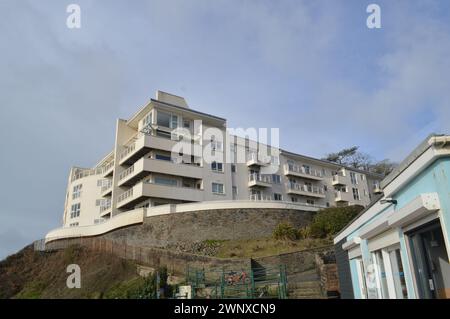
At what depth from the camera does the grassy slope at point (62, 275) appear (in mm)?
22578

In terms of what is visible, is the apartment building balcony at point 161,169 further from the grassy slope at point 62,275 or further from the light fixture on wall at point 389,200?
the light fixture on wall at point 389,200

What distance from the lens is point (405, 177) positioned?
644 centimetres

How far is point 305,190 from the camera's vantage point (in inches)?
1726

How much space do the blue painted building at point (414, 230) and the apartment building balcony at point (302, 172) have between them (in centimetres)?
3438

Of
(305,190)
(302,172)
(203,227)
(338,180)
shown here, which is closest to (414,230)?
(203,227)

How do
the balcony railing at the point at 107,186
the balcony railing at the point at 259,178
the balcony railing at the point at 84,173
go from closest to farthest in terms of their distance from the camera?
the balcony railing at the point at 259,178, the balcony railing at the point at 107,186, the balcony railing at the point at 84,173

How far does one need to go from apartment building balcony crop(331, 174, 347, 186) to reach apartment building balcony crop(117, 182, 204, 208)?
23089mm

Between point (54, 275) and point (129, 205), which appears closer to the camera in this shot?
point (54, 275)

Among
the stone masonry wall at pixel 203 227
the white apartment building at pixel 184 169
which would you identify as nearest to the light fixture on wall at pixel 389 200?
the stone masonry wall at pixel 203 227

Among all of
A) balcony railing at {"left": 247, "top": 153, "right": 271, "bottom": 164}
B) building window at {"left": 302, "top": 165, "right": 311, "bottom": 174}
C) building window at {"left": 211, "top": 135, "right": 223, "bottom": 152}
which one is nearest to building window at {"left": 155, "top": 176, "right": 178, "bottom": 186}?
building window at {"left": 211, "top": 135, "right": 223, "bottom": 152}
